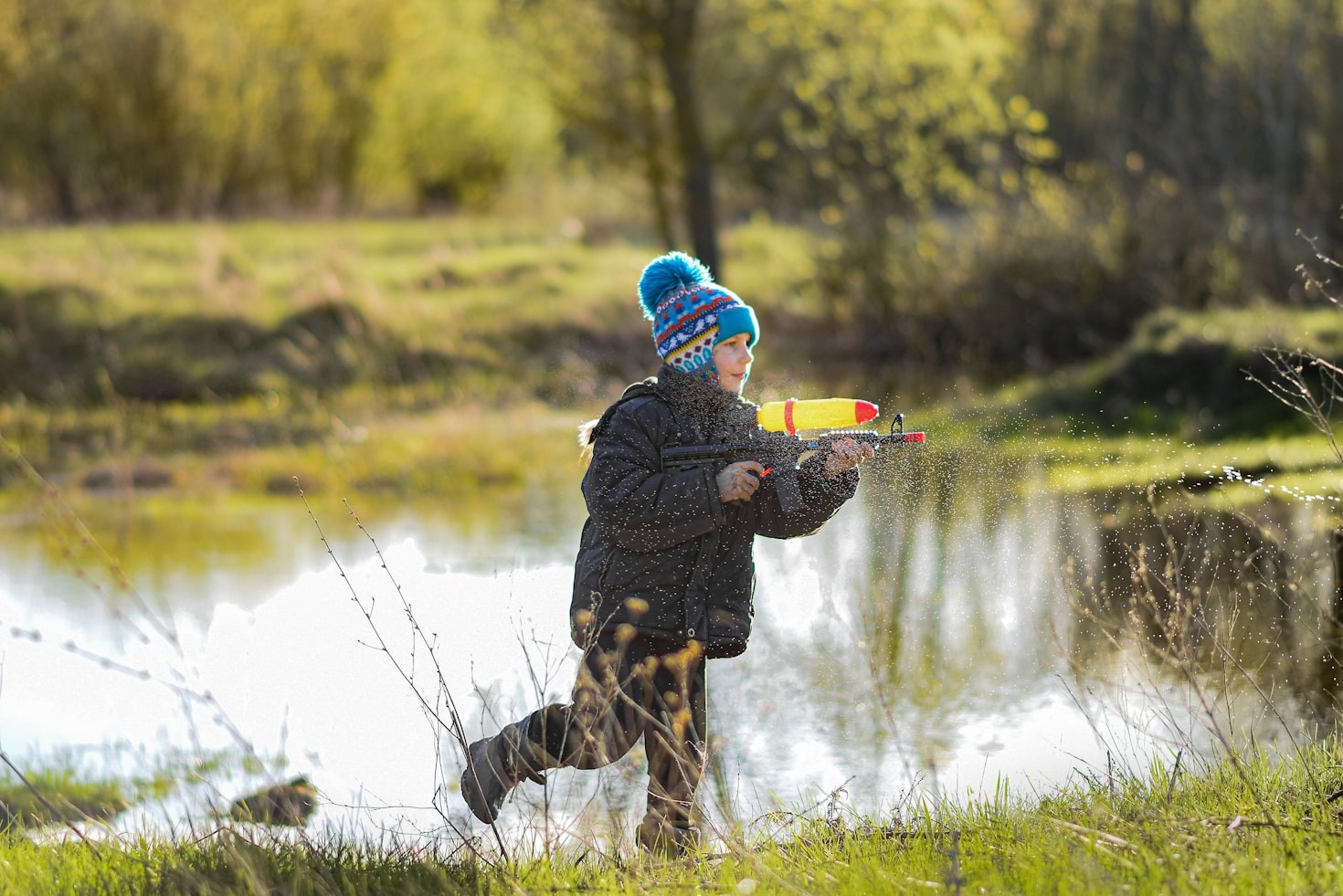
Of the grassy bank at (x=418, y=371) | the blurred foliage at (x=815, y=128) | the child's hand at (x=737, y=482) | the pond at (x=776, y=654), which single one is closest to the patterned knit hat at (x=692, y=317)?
the child's hand at (x=737, y=482)

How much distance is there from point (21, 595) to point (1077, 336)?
9647 mm

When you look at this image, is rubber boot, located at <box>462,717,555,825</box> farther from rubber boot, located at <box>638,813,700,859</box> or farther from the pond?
rubber boot, located at <box>638,813,700,859</box>

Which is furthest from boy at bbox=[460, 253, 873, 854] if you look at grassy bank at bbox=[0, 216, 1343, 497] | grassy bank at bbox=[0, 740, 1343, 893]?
grassy bank at bbox=[0, 216, 1343, 497]

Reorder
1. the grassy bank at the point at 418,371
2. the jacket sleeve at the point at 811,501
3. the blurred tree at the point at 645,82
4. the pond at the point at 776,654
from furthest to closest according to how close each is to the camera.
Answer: the blurred tree at the point at 645,82, the grassy bank at the point at 418,371, the pond at the point at 776,654, the jacket sleeve at the point at 811,501

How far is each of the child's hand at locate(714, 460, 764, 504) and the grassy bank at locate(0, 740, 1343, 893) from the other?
86cm

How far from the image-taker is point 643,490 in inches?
159

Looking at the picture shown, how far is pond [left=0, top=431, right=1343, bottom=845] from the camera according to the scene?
4574 millimetres

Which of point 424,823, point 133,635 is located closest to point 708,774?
point 424,823

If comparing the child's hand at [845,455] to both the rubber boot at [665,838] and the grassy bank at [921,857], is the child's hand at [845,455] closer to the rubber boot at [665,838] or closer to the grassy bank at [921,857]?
the grassy bank at [921,857]

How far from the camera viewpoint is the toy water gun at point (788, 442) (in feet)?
12.8

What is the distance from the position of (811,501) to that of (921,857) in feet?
3.19

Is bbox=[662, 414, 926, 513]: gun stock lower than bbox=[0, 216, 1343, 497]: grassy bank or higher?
lower

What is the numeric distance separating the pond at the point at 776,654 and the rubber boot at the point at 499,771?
12 cm

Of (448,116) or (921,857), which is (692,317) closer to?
(921,857)
